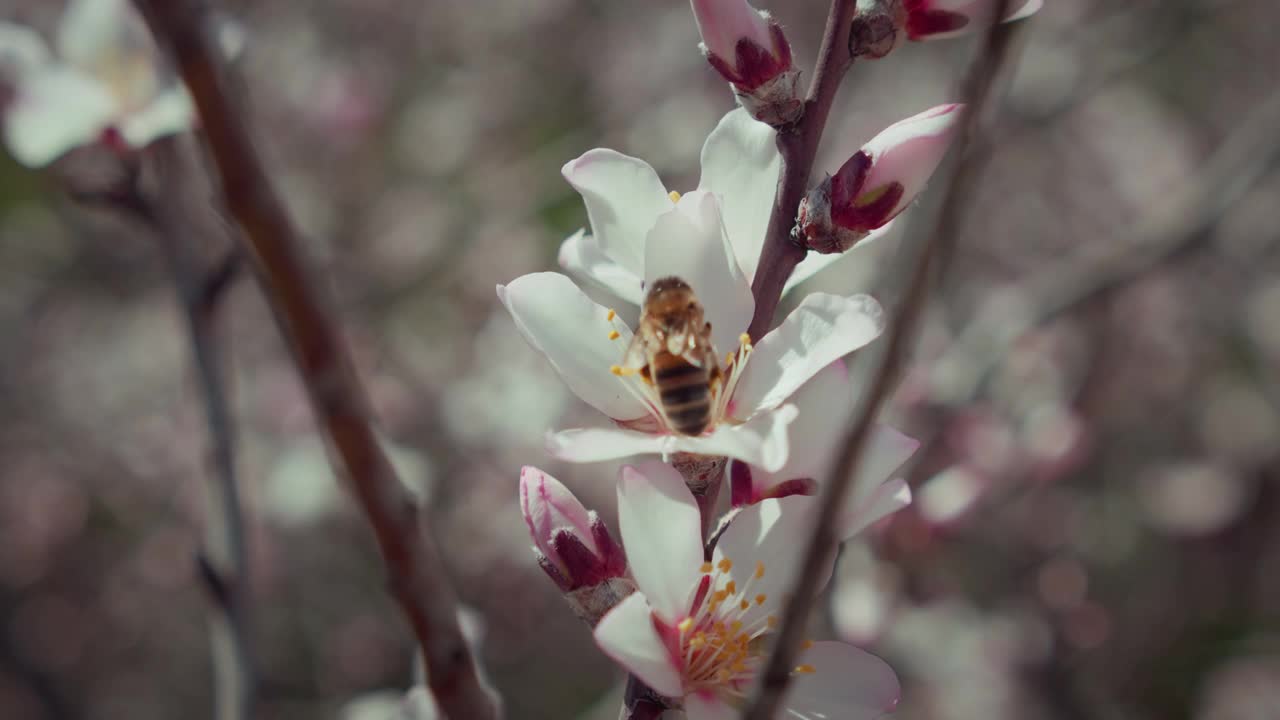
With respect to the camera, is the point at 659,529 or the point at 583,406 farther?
the point at 583,406

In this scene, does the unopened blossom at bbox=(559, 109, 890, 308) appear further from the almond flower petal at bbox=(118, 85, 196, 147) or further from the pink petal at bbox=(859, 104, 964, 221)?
the almond flower petal at bbox=(118, 85, 196, 147)

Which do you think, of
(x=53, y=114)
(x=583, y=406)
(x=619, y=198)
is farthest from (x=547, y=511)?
(x=583, y=406)

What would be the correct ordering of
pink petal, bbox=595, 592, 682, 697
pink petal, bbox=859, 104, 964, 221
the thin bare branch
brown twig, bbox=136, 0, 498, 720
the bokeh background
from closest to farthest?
brown twig, bbox=136, 0, 498, 720
pink petal, bbox=595, 592, 682, 697
pink petal, bbox=859, 104, 964, 221
the thin bare branch
the bokeh background

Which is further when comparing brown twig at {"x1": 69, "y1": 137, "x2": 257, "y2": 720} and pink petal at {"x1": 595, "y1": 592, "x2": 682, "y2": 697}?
brown twig at {"x1": 69, "y1": 137, "x2": 257, "y2": 720}

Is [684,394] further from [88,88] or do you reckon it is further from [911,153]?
[88,88]

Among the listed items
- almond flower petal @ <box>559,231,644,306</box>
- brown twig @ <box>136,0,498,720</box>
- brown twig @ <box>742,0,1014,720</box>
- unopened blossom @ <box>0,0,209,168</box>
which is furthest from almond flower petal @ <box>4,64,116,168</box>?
brown twig @ <box>742,0,1014,720</box>

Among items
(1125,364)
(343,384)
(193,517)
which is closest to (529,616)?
(193,517)

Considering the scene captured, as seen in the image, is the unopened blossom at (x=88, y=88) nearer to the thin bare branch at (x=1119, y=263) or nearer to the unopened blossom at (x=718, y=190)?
the unopened blossom at (x=718, y=190)
